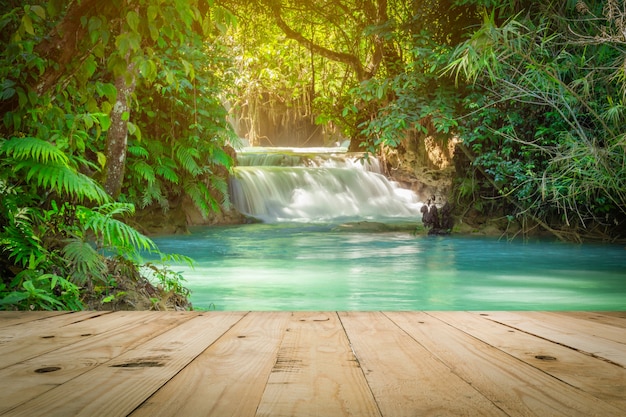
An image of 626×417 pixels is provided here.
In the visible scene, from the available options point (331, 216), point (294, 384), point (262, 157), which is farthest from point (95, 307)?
point (262, 157)

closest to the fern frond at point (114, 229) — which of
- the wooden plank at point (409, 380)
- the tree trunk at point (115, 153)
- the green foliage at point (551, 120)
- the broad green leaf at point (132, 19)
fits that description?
the broad green leaf at point (132, 19)

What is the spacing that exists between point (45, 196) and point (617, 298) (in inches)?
202

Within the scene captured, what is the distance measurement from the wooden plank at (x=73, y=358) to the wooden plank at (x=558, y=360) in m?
1.03

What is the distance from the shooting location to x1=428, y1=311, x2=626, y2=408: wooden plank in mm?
1435

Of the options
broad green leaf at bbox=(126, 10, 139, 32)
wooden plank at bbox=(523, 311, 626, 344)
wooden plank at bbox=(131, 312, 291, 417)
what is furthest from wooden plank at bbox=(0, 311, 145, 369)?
wooden plank at bbox=(523, 311, 626, 344)

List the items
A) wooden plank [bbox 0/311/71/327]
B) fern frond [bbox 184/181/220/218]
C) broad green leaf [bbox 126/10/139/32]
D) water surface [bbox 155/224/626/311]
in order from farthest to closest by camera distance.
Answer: fern frond [bbox 184/181/220/218] < water surface [bbox 155/224/626/311] < broad green leaf [bbox 126/10/139/32] < wooden plank [bbox 0/311/71/327]

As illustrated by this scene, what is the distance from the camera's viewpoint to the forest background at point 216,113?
3.04 m

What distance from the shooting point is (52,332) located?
82.4 inches

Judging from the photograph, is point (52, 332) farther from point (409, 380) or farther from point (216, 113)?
point (216, 113)

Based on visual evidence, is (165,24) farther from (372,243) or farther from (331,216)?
(331,216)

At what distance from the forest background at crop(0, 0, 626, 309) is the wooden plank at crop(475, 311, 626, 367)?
5.50 ft

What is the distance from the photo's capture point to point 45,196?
4516mm

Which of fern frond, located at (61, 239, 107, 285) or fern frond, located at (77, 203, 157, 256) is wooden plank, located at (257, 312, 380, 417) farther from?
fern frond, located at (61, 239, 107, 285)

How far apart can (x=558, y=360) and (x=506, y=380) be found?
0.29 m
